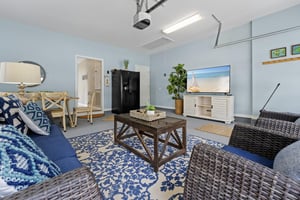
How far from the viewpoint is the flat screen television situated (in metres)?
3.89

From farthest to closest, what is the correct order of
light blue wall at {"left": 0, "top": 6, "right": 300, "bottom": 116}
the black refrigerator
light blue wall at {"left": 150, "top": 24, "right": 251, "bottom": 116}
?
the black refrigerator
light blue wall at {"left": 150, "top": 24, "right": 251, "bottom": 116}
light blue wall at {"left": 0, "top": 6, "right": 300, "bottom": 116}

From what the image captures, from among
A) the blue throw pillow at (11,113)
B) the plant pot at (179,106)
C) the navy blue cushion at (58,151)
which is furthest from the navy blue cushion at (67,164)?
the plant pot at (179,106)

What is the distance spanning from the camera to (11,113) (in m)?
1.29

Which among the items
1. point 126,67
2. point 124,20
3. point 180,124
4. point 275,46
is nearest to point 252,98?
point 275,46

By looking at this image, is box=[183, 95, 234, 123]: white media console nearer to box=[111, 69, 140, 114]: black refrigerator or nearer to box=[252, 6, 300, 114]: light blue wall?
box=[252, 6, 300, 114]: light blue wall

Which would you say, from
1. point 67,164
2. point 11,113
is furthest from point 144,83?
point 67,164

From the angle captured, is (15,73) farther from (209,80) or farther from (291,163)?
(209,80)

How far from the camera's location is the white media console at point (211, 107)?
3730mm

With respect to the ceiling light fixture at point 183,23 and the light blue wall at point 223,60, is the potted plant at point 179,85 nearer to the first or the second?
the light blue wall at point 223,60

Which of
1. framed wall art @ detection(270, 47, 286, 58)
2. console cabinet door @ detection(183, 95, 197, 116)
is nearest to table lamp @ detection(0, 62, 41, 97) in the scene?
console cabinet door @ detection(183, 95, 197, 116)

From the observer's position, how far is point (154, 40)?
15.7 ft

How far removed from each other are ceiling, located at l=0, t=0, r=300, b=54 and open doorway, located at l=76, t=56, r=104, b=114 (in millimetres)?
1510

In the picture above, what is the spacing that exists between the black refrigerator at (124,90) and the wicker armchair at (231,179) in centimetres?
443

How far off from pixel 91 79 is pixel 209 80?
5241mm
